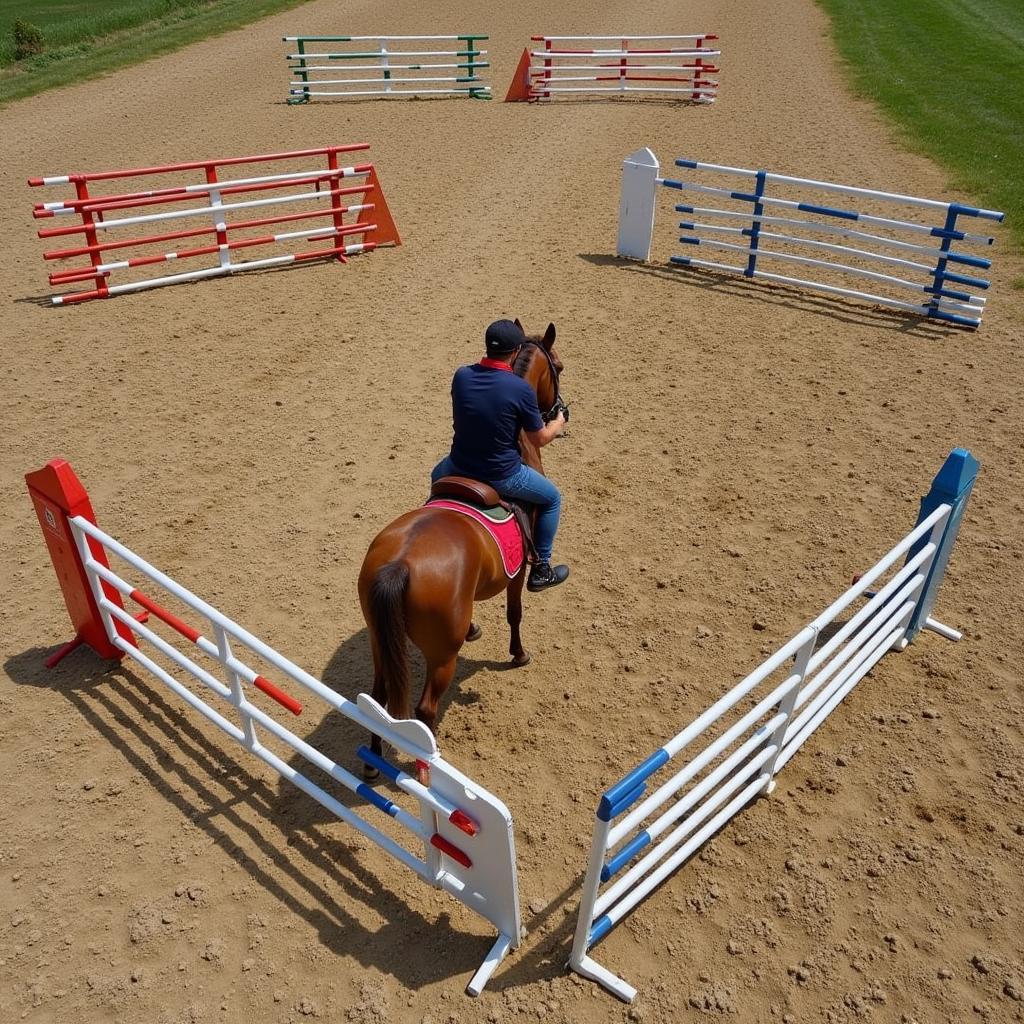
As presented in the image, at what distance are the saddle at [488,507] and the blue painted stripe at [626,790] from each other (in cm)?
193

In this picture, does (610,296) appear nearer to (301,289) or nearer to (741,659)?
(301,289)

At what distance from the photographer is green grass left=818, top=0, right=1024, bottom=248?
16406 mm

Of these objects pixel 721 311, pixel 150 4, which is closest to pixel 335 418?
pixel 721 311

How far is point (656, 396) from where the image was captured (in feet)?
31.6

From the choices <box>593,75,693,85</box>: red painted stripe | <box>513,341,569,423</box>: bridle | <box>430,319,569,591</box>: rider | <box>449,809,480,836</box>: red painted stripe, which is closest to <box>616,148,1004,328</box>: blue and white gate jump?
<box>513,341,569,423</box>: bridle

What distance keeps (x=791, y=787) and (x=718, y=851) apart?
0.70m

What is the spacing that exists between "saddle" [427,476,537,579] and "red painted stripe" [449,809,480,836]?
1791 millimetres

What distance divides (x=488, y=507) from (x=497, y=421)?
1.75 feet

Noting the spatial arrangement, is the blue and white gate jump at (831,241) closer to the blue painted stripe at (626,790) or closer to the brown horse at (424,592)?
the brown horse at (424,592)

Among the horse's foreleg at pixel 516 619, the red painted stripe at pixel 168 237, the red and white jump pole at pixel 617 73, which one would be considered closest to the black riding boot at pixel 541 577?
the horse's foreleg at pixel 516 619

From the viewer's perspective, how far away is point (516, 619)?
6188 mm

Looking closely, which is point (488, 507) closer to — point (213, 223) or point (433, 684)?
point (433, 684)

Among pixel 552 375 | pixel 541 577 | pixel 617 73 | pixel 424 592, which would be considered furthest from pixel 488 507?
pixel 617 73

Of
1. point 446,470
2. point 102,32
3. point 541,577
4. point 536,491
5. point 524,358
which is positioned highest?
point 102,32
